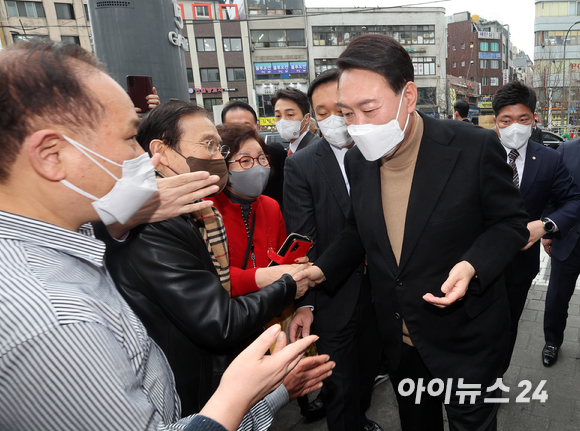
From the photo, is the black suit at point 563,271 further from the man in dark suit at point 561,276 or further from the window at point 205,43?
the window at point 205,43

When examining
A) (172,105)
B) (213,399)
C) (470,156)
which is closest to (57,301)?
(213,399)

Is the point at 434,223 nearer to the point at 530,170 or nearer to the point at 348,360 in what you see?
the point at 348,360

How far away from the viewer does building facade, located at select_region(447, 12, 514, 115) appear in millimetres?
55344

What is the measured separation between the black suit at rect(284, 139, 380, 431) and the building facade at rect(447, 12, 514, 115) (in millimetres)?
61415

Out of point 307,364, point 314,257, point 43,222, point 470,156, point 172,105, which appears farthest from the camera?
point 314,257

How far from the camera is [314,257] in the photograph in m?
2.44

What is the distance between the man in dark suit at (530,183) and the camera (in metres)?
2.81

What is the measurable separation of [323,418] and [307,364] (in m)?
1.70

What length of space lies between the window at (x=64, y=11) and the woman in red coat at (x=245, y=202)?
3502cm

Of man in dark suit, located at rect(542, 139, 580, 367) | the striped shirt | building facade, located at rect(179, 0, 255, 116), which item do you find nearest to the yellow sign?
building facade, located at rect(179, 0, 255, 116)

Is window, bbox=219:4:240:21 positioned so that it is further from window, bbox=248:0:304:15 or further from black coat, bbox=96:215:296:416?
black coat, bbox=96:215:296:416

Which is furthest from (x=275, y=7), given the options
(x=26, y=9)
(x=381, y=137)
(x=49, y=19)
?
(x=381, y=137)

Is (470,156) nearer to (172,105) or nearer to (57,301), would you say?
(172,105)

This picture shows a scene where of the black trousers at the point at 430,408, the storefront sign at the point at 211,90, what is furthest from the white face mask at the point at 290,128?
the storefront sign at the point at 211,90
